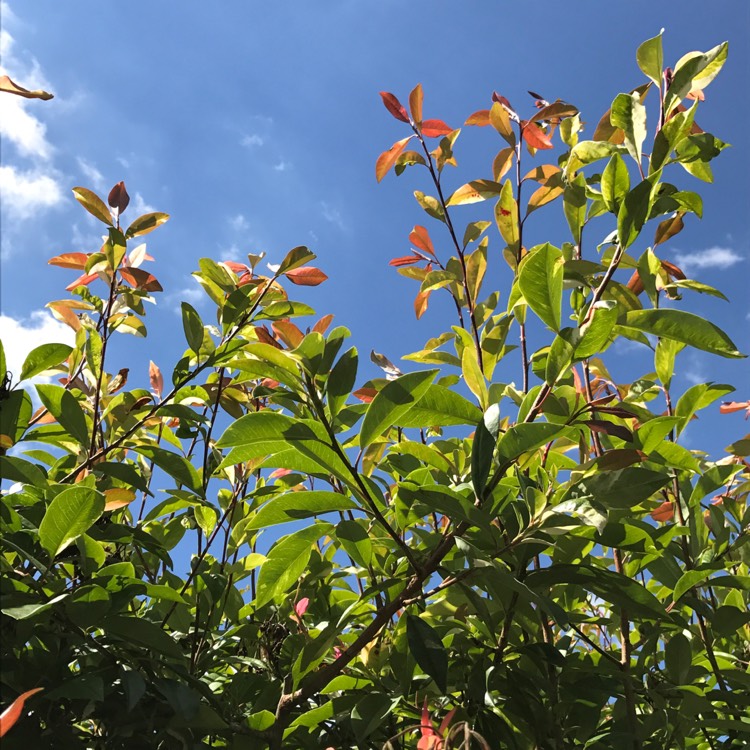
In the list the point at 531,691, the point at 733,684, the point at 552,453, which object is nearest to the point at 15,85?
the point at 552,453

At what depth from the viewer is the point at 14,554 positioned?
3.68 feet

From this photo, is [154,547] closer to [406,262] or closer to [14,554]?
[14,554]

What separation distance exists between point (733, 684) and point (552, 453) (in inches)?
23.3

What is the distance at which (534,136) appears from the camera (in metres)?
1.74

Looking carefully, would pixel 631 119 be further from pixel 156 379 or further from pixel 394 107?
pixel 156 379

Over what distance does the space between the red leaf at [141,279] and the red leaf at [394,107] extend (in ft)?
2.78

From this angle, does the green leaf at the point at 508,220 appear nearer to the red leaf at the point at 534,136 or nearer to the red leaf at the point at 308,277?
the red leaf at the point at 534,136

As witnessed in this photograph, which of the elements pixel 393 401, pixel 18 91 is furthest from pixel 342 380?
pixel 18 91

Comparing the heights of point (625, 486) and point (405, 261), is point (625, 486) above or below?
below

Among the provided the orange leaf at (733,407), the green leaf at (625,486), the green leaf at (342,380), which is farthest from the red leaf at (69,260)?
the orange leaf at (733,407)

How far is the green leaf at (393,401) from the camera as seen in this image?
96cm

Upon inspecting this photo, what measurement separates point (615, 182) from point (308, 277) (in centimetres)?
83

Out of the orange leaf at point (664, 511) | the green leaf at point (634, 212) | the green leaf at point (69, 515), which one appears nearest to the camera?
the green leaf at point (69, 515)

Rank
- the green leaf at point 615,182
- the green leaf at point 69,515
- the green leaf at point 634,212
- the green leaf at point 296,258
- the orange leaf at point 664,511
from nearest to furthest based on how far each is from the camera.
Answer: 1. the green leaf at point 69,515
2. the green leaf at point 634,212
3. the green leaf at point 615,182
4. the orange leaf at point 664,511
5. the green leaf at point 296,258
